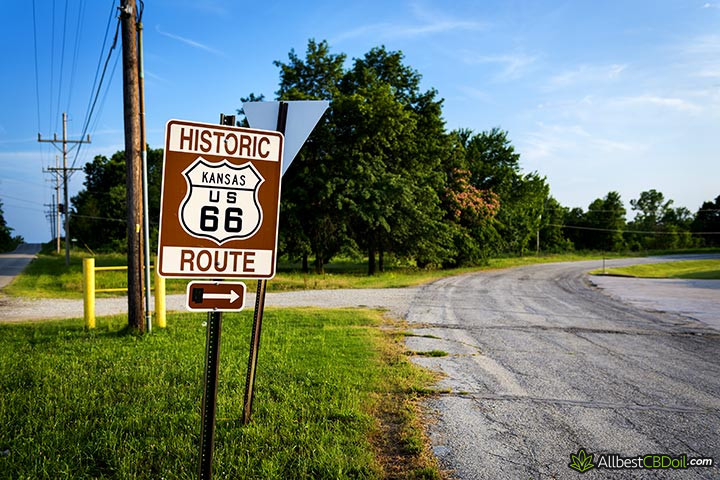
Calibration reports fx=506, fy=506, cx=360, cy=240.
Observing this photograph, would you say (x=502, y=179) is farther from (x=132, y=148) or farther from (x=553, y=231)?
(x=553, y=231)

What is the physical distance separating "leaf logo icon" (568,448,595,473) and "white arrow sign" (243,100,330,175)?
329cm

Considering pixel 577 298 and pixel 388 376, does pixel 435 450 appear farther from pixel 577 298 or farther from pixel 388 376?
pixel 577 298

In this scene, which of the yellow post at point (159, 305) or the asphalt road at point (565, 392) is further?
the yellow post at point (159, 305)

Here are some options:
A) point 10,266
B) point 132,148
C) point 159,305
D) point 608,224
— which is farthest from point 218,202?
point 608,224

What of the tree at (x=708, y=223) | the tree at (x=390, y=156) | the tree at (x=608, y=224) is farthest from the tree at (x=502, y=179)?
the tree at (x=708, y=223)

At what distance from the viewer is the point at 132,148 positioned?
880 cm

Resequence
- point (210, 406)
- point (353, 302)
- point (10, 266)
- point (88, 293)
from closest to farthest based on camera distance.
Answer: point (210, 406), point (88, 293), point (353, 302), point (10, 266)

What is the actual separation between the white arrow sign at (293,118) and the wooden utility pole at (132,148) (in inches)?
208

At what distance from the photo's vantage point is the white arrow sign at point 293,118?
4383mm

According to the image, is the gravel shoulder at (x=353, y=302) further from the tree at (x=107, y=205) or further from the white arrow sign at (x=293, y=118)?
the tree at (x=107, y=205)

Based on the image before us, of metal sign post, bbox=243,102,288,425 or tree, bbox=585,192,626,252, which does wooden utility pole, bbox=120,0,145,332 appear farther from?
tree, bbox=585,192,626,252

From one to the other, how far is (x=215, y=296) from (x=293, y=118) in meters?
2.13

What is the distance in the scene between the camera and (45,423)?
432cm

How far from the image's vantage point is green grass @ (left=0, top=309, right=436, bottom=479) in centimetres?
360
